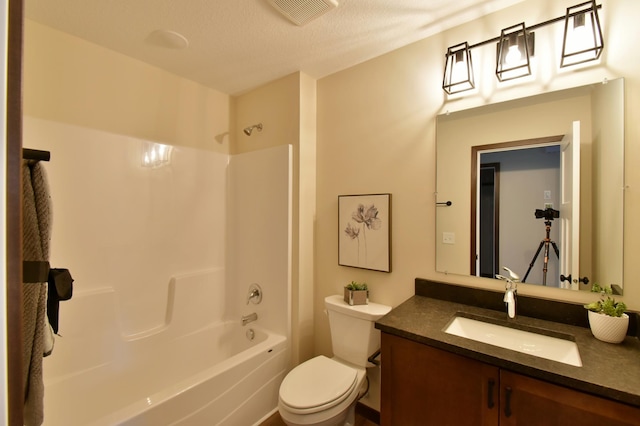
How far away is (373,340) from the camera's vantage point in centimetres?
174

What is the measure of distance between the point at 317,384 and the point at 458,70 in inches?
77.6

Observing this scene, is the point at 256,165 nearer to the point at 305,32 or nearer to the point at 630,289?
the point at 305,32

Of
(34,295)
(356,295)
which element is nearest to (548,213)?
(356,295)

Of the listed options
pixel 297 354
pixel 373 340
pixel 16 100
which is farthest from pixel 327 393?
pixel 16 100

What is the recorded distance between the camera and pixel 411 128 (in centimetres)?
180

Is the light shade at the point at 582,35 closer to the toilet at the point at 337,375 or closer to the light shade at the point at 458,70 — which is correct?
the light shade at the point at 458,70

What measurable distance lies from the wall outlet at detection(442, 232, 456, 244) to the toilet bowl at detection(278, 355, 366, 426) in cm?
96

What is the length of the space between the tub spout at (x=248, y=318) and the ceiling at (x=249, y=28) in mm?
1964

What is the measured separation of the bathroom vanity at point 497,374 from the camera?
88 cm

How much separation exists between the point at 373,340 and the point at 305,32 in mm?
1963

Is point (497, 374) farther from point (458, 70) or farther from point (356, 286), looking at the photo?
point (458, 70)

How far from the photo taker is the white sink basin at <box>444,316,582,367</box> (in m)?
1.16

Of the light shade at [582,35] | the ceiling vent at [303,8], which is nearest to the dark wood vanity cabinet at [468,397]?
the light shade at [582,35]

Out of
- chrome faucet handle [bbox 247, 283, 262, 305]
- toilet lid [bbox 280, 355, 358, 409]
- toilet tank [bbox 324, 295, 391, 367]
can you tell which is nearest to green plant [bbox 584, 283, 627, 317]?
toilet tank [bbox 324, 295, 391, 367]
